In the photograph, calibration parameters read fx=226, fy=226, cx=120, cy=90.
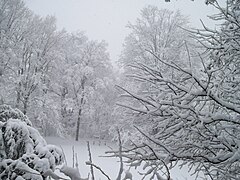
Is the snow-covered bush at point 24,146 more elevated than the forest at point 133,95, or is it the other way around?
the forest at point 133,95

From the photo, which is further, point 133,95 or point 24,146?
point 24,146

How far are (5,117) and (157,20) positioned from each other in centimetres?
1447

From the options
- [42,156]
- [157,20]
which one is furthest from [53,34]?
[42,156]

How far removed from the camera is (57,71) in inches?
777

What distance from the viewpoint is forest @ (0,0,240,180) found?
2041 mm

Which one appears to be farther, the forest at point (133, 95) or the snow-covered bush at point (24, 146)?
the snow-covered bush at point (24, 146)

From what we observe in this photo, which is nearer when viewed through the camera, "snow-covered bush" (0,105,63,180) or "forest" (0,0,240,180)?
"forest" (0,0,240,180)

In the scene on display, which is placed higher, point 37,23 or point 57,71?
point 37,23

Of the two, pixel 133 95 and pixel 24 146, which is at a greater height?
pixel 133 95

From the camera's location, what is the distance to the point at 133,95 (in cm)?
199

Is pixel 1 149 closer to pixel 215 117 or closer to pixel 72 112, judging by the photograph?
pixel 215 117

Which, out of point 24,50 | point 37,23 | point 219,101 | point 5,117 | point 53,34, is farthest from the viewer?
point 53,34

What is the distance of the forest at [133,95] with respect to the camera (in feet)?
6.70

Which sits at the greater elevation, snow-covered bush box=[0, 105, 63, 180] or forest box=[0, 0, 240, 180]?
forest box=[0, 0, 240, 180]
